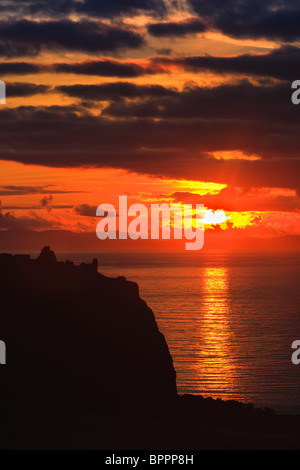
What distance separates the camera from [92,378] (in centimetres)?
6662

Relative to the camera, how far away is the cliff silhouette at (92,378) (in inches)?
2192

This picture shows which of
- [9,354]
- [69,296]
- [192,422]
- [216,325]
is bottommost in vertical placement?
[192,422]

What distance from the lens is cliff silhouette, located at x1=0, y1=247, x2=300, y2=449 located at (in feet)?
Result: 183

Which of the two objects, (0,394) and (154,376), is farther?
(154,376)

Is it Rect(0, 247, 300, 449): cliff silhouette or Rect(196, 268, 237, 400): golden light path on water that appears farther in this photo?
Rect(196, 268, 237, 400): golden light path on water

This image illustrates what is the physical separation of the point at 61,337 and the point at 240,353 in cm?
7957

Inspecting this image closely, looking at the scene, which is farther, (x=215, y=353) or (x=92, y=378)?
(x=215, y=353)

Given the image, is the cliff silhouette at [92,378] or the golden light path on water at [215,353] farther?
the golden light path on water at [215,353]

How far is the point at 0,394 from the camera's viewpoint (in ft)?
196

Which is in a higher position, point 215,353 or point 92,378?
point 215,353

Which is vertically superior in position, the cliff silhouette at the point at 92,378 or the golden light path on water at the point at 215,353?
the golden light path on water at the point at 215,353

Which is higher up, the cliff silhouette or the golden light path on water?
the golden light path on water
